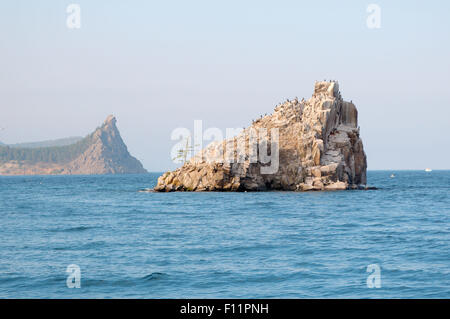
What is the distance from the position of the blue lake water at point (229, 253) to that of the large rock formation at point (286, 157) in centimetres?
2898

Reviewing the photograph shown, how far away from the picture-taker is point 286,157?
8438 cm

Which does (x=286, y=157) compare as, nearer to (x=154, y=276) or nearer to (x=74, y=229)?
(x=74, y=229)

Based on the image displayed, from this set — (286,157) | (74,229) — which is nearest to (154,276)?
(74,229)

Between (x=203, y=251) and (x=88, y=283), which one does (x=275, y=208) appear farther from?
(x=88, y=283)

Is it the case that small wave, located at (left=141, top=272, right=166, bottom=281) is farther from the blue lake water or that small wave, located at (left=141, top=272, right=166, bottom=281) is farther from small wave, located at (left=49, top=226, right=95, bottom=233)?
small wave, located at (left=49, top=226, right=95, bottom=233)

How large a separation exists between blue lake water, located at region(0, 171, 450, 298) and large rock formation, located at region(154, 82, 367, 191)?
29.0 meters

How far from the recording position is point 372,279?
21969mm

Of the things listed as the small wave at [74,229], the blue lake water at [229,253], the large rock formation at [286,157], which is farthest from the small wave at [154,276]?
the large rock formation at [286,157]

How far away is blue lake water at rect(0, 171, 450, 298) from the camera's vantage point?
20.8 meters

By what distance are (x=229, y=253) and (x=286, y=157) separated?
2227 inches
